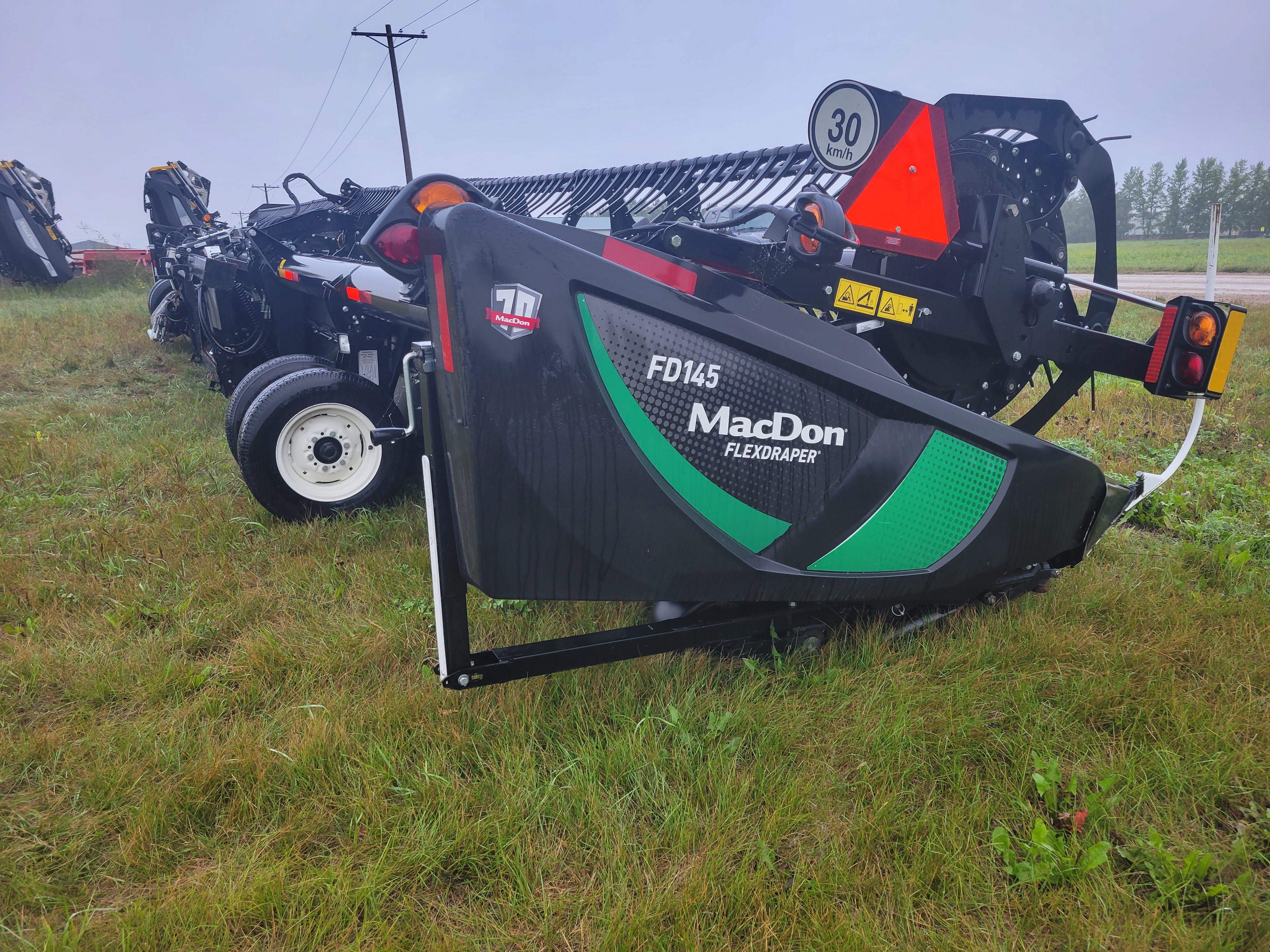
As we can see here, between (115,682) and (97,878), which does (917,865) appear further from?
(115,682)

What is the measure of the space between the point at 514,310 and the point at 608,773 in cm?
115

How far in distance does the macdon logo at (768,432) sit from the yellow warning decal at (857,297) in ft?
1.51

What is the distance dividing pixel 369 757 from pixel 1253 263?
3106cm

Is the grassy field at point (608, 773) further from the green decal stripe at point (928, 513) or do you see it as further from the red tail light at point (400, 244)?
the red tail light at point (400, 244)

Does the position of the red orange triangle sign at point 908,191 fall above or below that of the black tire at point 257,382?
above

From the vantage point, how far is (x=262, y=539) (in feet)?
11.8

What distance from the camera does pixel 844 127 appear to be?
2451 millimetres

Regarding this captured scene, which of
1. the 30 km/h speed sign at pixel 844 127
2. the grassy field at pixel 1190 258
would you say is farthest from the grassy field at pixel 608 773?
the grassy field at pixel 1190 258

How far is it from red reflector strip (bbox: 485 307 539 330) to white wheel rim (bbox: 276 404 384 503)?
82.4 inches

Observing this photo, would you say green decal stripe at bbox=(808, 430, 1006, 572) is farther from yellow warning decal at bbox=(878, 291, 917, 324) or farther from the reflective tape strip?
the reflective tape strip

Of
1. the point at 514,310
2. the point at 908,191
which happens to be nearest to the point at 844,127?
the point at 908,191

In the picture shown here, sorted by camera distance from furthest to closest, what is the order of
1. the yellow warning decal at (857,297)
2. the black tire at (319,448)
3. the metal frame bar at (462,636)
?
the black tire at (319,448)
the yellow warning decal at (857,297)
the metal frame bar at (462,636)

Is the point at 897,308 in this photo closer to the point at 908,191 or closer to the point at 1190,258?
the point at 908,191

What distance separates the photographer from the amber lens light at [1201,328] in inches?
105
